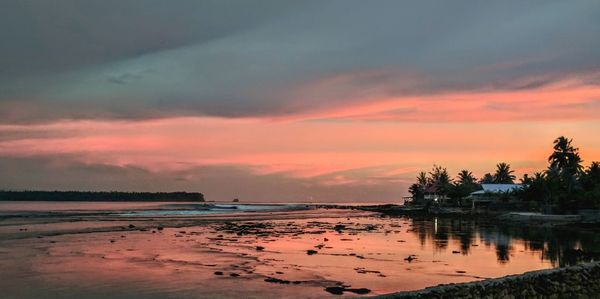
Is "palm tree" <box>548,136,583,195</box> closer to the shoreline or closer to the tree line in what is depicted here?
the tree line

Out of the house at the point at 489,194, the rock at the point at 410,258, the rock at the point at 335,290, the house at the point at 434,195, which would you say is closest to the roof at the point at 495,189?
the house at the point at 489,194

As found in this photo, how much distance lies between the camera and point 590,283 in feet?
50.7

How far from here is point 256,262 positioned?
27453 millimetres

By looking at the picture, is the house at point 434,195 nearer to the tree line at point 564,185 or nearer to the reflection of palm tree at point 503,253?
the tree line at point 564,185

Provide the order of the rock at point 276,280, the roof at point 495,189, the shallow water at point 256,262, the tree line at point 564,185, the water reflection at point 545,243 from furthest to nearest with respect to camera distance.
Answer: the roof at point 495,189
the tree line at point 564,185
the water reflection at point 545,243
the rock at point 276,280
the shallow water at point 256,262

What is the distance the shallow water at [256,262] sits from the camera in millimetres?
20078

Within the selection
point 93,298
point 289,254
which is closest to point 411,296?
point 93,298

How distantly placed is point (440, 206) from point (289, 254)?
82.3 meters

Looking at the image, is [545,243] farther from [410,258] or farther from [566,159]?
[566,159]

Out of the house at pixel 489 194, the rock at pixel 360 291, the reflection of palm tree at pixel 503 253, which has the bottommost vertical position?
the rock at pixel 360 291

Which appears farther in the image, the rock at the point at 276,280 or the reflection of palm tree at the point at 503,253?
the reflection of palm tree at the point at 503,253

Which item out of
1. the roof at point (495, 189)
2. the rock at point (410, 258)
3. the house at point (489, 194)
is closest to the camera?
the rock at point (410, 258)

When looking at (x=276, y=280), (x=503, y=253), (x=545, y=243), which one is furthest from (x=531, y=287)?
(x=545, y=243)

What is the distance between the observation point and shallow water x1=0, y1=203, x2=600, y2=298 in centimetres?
2008
